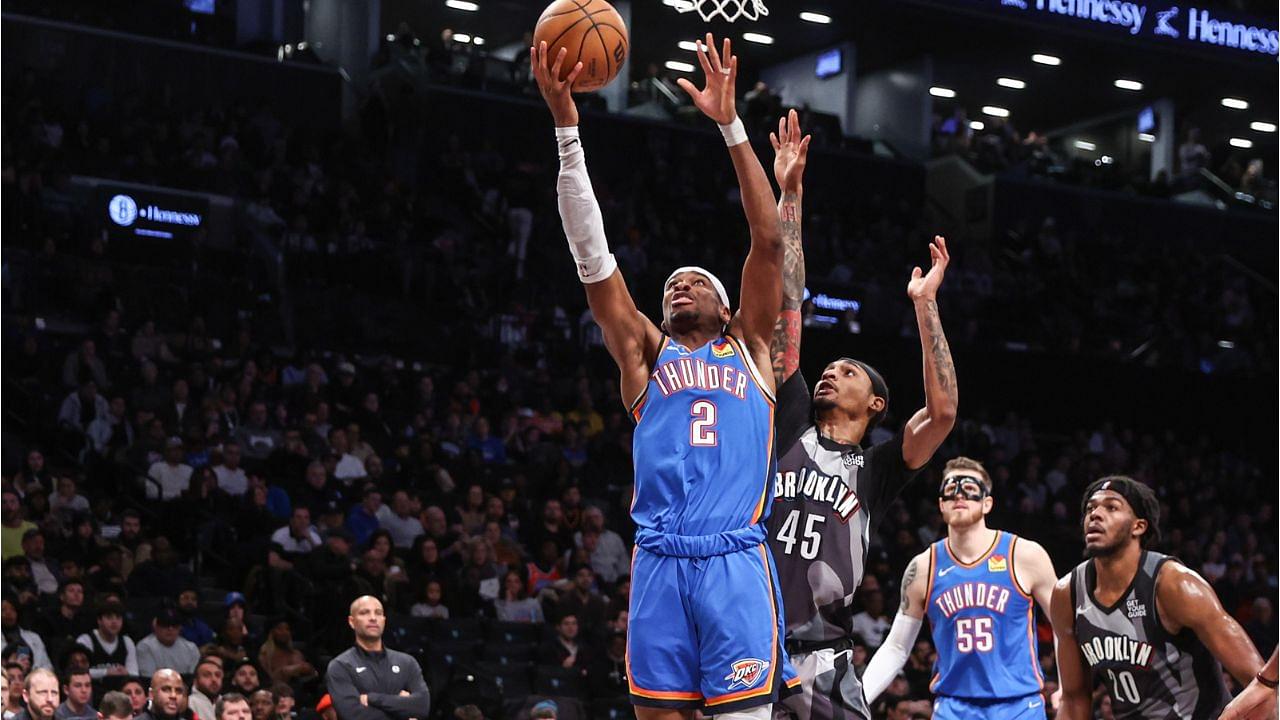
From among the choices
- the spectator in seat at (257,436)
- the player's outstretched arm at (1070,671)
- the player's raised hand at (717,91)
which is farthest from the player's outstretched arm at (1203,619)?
the spectator in seat at (257,436)

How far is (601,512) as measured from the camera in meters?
16.7

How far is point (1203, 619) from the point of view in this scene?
668 cm

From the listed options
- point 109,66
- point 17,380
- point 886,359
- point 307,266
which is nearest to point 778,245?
point 17,380

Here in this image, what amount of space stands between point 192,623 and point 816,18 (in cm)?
2102

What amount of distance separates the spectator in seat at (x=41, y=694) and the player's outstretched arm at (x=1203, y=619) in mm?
6238

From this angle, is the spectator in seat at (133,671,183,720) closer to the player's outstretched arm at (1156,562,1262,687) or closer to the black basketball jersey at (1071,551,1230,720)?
the black basketball jersey at (1071,551,1230,720)

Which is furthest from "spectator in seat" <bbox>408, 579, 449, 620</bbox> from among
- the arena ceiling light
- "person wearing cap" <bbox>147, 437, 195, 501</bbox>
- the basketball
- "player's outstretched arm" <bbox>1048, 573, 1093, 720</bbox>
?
the arena ceiling light

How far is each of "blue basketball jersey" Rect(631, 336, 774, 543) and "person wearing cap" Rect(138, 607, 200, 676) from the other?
7430 millimetres

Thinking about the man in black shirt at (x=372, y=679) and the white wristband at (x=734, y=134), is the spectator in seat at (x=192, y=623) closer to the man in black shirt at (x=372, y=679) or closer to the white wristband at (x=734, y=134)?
the man in black shirt at (x=372, y=679)

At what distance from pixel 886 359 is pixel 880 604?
23.7 ft

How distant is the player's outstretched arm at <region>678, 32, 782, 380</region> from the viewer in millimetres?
5707

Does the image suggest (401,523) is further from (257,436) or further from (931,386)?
(931,386)

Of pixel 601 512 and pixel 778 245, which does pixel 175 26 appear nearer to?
pixel 601 512

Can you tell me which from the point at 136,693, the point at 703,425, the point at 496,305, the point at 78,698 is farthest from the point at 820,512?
the point at 496,305
